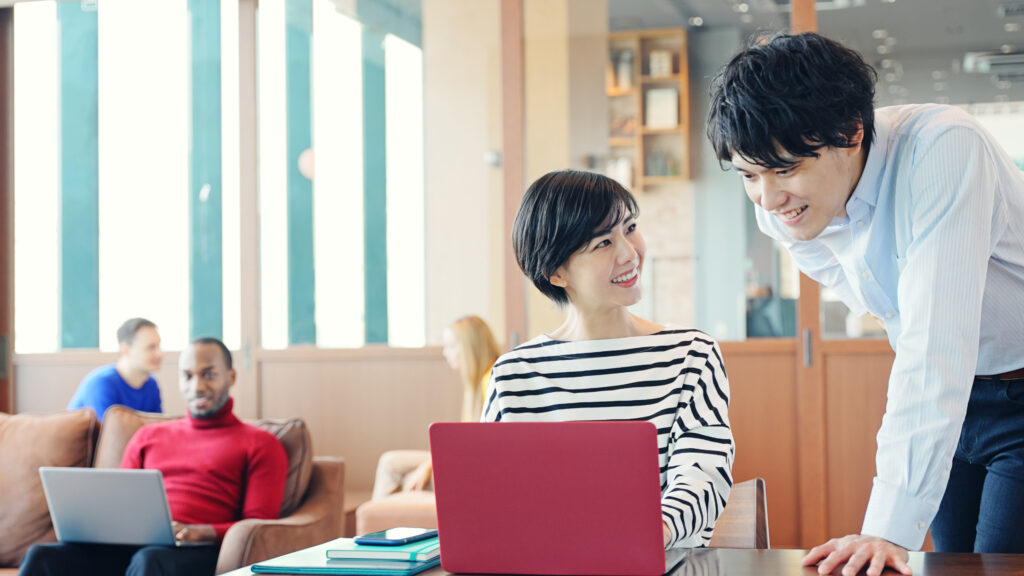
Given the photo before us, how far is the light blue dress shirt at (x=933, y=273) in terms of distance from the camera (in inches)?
45.8

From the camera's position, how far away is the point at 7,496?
3.40 metres

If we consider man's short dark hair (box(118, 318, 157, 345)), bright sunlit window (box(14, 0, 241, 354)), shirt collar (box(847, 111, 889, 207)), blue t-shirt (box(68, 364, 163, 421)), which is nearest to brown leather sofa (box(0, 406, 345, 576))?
blue t-shirt (box(68, 364, 163, 421))

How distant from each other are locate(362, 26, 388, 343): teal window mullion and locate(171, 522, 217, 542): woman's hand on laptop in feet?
6.17

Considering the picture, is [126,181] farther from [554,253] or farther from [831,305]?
[554,253]

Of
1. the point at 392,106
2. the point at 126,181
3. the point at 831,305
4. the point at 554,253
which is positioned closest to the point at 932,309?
the point at 554,253

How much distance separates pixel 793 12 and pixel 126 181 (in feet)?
10.9

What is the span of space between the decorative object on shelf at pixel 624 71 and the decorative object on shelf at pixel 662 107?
98 mm

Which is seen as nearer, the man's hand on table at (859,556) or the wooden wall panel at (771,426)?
the man's hand on table at (859,556)

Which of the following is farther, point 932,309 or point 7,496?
point 7,496

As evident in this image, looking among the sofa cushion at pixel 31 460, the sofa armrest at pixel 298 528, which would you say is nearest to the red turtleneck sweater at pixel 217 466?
the sofa armrest at pixel 298 528

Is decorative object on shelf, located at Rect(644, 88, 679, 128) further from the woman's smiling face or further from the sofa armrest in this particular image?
the woman's smiling face

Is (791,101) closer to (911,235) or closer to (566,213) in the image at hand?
(911,235)

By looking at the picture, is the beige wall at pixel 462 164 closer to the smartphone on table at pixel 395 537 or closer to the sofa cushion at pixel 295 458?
the sofa cushion at pixel 295 458

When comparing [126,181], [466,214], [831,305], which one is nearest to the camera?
[831,305]
